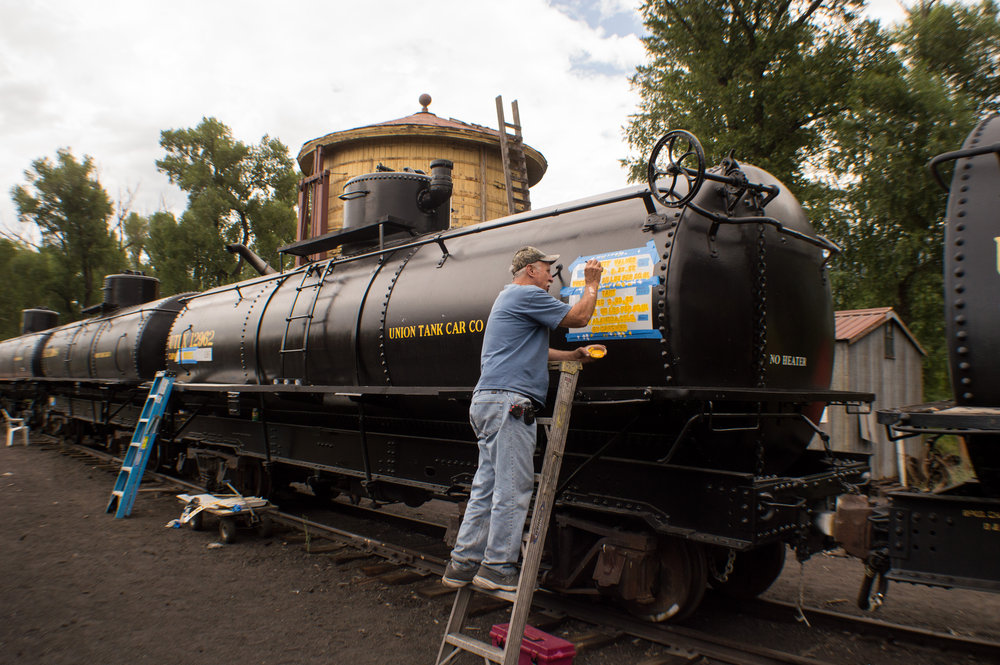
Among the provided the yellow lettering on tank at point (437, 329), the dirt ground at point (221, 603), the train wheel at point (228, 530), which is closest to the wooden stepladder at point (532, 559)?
the dirt ground at point (221, 603)

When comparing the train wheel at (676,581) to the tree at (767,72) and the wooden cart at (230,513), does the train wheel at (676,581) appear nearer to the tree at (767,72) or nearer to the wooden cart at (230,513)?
the wooden cart at (230,513)

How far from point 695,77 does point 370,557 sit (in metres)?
19.6

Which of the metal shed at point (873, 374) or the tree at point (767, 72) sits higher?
A: the tree at point (767, 72)

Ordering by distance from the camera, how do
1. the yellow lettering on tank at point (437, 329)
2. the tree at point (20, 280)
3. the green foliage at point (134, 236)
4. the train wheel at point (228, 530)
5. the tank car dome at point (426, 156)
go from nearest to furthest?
the yellow lettering on tank at point (437, 329) → the train wheel at point (228, 530) → the tank car dome at point (426, 156) → the tree at point (20, 280) → the green foliage at point (134, 236)

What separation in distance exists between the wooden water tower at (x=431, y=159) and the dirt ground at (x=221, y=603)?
1382cm

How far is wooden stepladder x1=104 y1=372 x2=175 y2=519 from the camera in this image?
29.6 feet

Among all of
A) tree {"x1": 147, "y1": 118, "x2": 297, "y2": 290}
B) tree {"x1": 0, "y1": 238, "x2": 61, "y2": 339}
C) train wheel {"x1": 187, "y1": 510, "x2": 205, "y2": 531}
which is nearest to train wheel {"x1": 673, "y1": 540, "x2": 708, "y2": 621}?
train wheel {"x1": 187, "y1": 510, "x2": 205, "y2": 531}

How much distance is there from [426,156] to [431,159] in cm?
19

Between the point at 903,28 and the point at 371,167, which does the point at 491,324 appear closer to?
the point at 371,167

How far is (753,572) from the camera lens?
18.0ft

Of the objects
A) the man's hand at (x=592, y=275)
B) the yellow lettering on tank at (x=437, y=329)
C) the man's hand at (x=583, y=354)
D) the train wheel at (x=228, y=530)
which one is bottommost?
the train wheel at (x=228, y=530)

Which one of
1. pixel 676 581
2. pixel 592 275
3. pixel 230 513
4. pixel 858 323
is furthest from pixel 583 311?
pixel 858 323

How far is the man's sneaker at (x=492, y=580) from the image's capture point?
3.85 m

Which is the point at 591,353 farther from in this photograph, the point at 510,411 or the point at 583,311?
the point at 510,411
